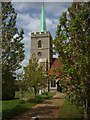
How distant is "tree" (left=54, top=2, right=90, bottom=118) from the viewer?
1350 cm

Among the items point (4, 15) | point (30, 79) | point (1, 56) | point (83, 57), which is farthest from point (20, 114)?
point (30, 79)

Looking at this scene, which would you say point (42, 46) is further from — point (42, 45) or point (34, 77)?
point (34, 77)

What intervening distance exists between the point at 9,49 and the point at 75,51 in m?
4.54

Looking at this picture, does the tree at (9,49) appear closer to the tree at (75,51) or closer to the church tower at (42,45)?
the tree at (75,51)

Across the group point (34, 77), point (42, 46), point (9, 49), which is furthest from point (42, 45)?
point (9, 49)

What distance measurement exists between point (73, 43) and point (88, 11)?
1809 mm

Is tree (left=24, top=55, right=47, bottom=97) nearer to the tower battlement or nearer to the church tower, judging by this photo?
the church tower

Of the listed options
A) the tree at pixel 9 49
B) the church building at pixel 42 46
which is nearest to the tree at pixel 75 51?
the tree at pixel 9 49

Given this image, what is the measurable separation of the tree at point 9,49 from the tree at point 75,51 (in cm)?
362

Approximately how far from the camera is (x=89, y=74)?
13633 mm

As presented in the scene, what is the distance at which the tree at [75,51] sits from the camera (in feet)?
44.3

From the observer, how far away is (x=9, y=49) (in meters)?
16.4

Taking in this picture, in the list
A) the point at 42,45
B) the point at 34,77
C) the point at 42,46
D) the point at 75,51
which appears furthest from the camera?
the point at 42,45

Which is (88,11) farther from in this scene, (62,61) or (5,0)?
(5,0)
